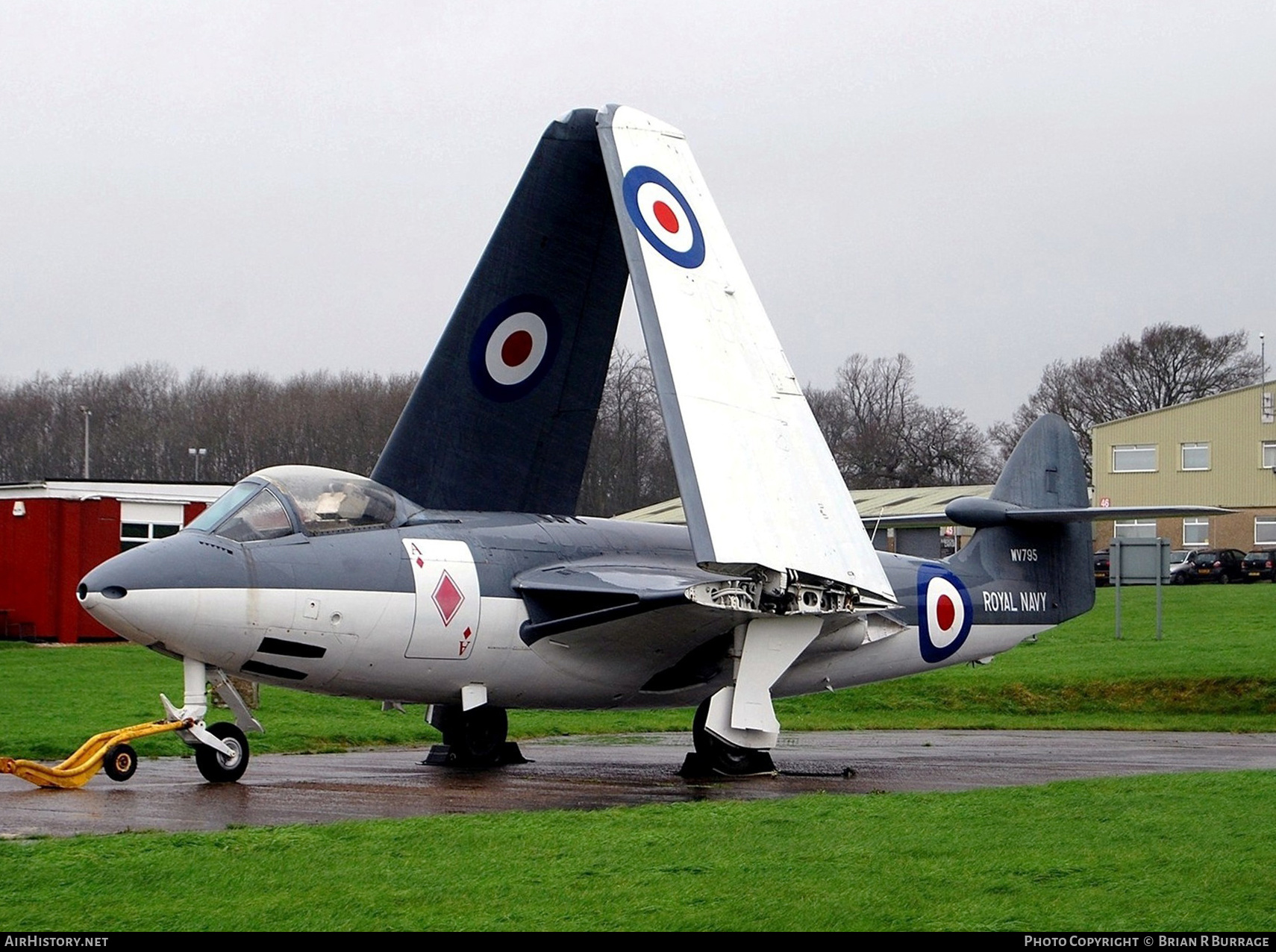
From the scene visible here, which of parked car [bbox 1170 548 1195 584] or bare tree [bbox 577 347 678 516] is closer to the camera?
parked car [bbox 1170 548 1195 584]

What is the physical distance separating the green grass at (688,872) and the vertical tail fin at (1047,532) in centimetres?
911

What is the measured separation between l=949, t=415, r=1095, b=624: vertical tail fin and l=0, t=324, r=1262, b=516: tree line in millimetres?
62171

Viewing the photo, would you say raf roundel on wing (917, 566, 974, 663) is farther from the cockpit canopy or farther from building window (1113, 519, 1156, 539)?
building window (1113, 519, 1156, 539)

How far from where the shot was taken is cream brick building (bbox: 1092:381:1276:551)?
70.8 m

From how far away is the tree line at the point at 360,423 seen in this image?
3425 inches

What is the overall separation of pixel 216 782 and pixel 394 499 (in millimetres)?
3389

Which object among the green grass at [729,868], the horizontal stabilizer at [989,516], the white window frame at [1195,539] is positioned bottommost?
the green grass at [729,868]

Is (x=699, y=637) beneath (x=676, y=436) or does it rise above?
beneath

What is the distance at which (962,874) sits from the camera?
846 centimetres

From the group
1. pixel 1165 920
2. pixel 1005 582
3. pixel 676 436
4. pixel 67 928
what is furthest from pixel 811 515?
pixel 67 928

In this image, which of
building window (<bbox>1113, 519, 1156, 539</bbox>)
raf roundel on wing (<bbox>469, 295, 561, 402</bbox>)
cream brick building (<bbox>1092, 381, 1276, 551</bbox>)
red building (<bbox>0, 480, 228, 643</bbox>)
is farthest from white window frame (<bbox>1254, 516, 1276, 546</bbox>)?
raf roundel on wing (<bbox>469, 295, 561, 402</bbox>)

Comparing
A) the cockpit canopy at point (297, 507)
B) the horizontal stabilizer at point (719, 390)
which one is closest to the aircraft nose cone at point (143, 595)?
the cockpit canopy at point (297, 507)

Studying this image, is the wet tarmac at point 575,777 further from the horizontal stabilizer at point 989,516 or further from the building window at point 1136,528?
the building window at point 1136,528

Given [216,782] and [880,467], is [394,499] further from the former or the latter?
[880,467]
